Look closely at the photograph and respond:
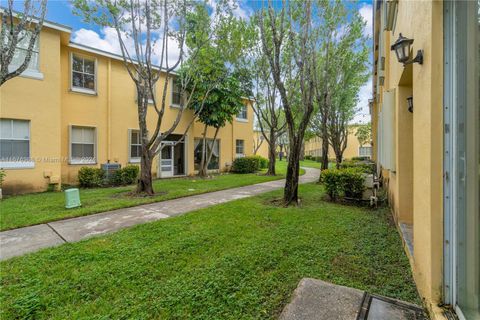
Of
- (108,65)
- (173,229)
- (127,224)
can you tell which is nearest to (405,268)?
(173,229)

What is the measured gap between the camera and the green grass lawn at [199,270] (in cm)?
240

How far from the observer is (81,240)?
4.16 metres

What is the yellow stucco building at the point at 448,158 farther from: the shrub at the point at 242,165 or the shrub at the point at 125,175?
the shrub at the point at 242,165

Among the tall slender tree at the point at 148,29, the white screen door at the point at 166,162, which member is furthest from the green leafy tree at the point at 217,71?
the white screen door at the point at 166,162

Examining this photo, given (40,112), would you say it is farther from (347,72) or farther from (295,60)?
(347,72)

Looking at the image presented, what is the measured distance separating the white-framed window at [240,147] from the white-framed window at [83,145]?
32.1 feet

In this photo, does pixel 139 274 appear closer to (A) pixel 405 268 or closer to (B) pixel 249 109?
(A) pixel 405 268

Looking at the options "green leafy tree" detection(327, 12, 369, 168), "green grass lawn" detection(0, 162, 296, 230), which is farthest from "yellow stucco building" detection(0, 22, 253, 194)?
"green leafy tree" detection(327, 12, 369, 168)

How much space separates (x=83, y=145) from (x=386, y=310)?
39.6ft

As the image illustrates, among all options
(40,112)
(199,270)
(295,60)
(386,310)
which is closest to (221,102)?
(295,60)

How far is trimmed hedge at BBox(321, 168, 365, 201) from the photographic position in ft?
21.8

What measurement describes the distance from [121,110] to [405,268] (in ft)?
40.6

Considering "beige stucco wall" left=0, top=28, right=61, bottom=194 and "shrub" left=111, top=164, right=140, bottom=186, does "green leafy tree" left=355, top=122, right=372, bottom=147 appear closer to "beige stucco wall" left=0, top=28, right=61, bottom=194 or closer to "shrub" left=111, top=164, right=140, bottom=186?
"shrub" left=111, top=164, right=140, bottom=186

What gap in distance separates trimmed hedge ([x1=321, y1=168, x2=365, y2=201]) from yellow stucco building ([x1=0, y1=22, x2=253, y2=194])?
31.4ft
